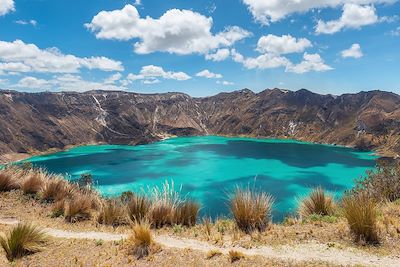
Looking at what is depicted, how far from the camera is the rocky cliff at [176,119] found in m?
122

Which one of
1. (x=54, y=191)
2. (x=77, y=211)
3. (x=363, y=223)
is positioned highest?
(x=363, y=223)

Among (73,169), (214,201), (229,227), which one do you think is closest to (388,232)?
(229,227)

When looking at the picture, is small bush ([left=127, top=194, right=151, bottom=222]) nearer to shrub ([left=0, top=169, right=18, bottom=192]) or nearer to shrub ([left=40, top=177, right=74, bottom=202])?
shrub ([left=40, top=177, right=74, bottom=202])

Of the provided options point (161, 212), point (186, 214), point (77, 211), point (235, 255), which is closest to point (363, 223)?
point (235, 255)

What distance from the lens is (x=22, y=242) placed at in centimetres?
783

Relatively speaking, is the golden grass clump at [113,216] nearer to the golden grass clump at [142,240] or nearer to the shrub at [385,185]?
the golden grass clump at [142,240]

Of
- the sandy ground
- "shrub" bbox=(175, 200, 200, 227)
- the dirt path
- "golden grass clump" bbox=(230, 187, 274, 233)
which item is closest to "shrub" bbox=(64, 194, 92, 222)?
the sandy ground

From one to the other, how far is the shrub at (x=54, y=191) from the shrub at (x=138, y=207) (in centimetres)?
403

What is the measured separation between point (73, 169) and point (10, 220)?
258 feet

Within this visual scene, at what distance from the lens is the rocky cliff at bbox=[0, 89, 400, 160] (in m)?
122

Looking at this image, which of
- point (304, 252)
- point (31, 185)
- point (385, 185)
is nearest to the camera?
point (304, 252)

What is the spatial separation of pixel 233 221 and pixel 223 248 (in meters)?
1.87

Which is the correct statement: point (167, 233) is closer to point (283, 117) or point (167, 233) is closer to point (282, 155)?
point (282, 155)

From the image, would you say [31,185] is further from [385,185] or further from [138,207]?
[385,185]
